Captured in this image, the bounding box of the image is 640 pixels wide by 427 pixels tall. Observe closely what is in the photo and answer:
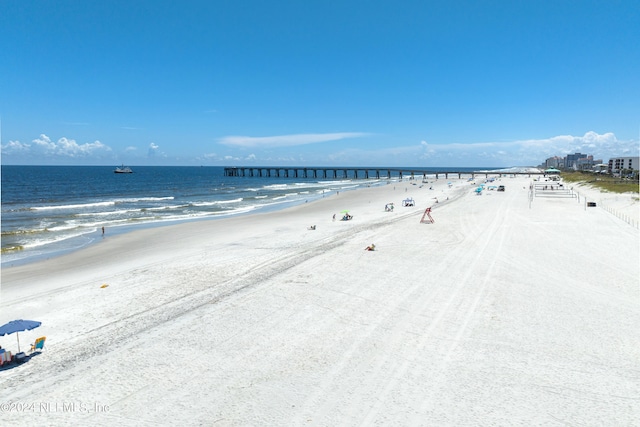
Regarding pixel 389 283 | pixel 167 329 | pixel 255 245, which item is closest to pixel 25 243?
pixel 255 245

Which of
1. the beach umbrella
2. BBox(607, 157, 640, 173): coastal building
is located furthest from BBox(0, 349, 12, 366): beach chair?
BBox(607, 157, 640, 173): coastal building

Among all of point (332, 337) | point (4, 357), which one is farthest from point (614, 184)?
point (4, 357)

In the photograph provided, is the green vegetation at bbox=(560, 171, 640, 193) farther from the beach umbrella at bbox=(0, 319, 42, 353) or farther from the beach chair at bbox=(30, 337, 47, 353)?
the beach umbrella at bbox=(0, 319, 42, 353)

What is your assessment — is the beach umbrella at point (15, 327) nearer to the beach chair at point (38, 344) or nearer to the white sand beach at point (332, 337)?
the beach chair at point (38, 344)

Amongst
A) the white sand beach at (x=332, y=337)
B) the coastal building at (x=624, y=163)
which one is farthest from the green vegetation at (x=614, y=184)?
the coastal building at (x=624, y=163)

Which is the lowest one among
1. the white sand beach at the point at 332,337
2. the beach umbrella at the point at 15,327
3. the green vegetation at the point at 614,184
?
the white sand beach at the point at 332,337

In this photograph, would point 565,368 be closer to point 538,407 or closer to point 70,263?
point 538,407

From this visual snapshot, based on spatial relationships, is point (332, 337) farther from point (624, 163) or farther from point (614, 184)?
point (624, 163)
